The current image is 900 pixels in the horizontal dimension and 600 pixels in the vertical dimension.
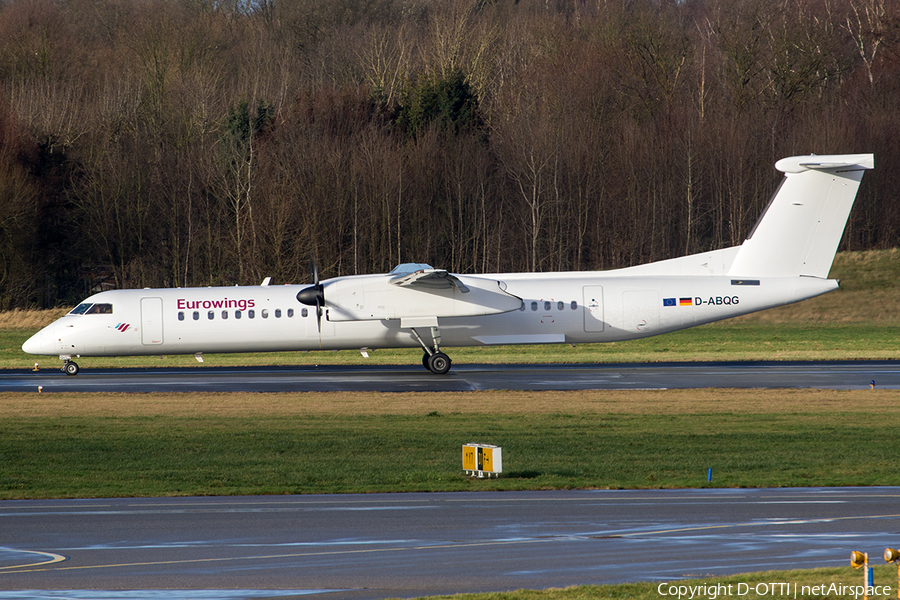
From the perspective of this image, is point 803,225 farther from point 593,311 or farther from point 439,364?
point 439,364

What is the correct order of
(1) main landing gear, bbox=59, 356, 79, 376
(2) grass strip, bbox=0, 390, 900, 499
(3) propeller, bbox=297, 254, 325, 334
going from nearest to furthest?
(2) grass strip, bbox=0, 390, 900, 499 → (3) propeller, bbox=297, 254, 325, 334 → (1) main landing gear, bbox=59, 356, 79, 376

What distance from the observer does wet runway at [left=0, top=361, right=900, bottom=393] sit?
2541cm

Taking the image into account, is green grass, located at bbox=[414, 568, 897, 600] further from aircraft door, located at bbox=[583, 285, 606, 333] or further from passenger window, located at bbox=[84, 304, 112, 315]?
passenger window, located at bbox=[84, 304, 112, 315]

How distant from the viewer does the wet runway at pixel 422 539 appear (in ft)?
27.4

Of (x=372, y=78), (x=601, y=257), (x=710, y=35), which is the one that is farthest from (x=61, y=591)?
(x=710, y=35)

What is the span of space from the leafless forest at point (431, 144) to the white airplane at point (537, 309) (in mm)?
21688

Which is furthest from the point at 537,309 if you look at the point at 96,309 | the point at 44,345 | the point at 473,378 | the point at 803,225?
the point at 44,345

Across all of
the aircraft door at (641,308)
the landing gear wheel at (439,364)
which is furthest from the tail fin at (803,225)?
the landing gear wheel at (439,364)

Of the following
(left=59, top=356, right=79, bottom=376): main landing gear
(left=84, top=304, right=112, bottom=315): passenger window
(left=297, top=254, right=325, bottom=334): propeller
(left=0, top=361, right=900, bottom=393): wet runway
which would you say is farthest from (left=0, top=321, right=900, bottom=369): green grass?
(left=297, top=254, right=325, bottom=334): propeller

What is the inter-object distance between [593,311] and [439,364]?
16.3ft

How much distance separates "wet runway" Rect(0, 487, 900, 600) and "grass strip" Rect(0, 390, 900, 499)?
3.97ft

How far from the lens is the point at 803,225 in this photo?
27.9m

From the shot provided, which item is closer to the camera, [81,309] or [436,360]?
[436,360]

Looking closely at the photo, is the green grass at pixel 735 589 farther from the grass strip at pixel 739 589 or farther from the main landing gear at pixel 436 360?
the main landing gear at pixel 436 360
